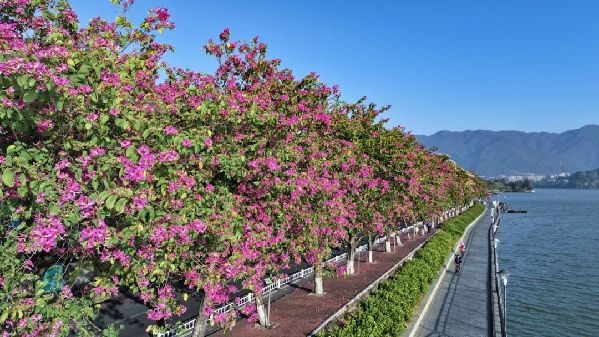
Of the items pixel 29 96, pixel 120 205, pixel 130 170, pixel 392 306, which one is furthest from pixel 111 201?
pixel 392 306

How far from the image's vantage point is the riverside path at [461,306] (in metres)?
20.7

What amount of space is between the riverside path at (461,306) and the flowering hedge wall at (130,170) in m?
8.21

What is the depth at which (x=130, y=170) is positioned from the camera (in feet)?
21.8

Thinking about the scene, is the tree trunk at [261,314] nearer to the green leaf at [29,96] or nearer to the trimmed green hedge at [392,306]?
the trimmed green hedge at [392,306]

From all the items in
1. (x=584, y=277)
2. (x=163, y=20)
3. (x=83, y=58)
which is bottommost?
(x=584, y=277)

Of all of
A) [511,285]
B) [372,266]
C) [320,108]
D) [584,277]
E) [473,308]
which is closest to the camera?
[320,108]

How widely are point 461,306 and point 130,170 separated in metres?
23.0

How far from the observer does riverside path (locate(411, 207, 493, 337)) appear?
68.0 ft

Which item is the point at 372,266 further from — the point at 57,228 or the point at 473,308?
the point at 57,228

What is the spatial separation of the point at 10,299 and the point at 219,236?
4.46 metres

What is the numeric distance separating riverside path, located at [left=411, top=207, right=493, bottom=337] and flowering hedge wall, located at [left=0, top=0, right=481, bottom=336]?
8.21 m

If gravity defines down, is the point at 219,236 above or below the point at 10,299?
above

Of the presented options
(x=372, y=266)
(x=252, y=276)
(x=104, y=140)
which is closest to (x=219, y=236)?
(x=252, y=276)

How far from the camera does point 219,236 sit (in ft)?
34.5
